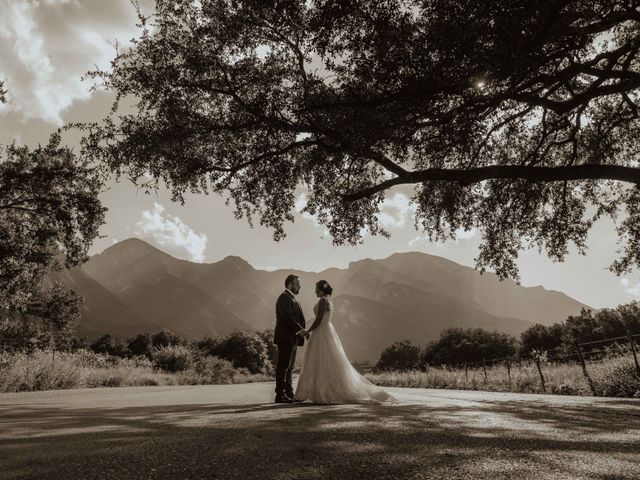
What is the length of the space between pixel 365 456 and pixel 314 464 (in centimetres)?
44

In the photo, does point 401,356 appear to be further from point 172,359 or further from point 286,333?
point 286,333

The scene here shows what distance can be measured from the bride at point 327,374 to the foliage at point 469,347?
272 ft

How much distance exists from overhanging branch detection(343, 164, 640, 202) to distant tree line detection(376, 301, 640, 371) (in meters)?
61.6

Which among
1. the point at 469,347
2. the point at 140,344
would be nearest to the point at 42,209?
the point at 140,344

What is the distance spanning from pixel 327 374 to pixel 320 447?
4879 mm

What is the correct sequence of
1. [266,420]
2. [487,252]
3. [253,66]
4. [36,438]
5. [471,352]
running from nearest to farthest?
1. [36,438]
2. [266,420]
3. [253,66]
4. [487,252]
5. [471,352]

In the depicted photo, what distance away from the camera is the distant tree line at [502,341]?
6806cm

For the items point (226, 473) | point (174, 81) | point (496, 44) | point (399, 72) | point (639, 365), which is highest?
point (174, 81)

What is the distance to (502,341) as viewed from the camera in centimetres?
9094

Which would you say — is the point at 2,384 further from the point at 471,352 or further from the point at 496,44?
the point at 471,352

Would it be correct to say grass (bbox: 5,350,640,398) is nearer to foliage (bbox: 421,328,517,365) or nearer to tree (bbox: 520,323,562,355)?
tree (bbox: 520,323,562,355)

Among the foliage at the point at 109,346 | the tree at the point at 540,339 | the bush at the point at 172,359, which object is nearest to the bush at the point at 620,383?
the bush at the point at 172,359

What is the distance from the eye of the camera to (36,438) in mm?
4207

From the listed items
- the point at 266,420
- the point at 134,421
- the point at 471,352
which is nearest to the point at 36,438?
the point at 134,421
